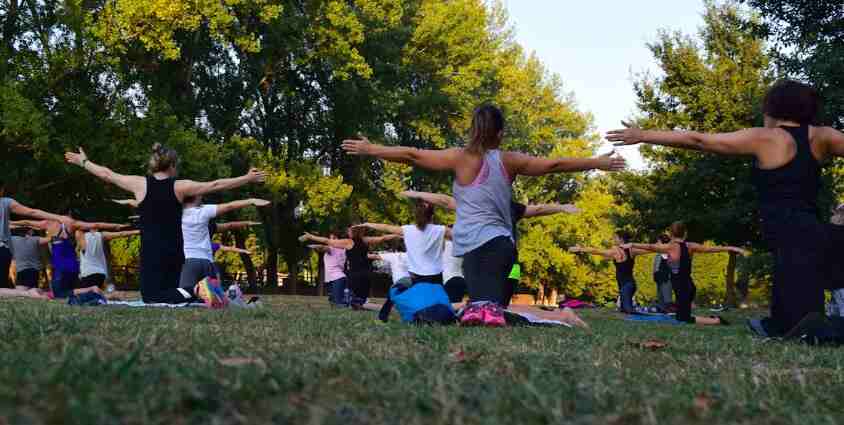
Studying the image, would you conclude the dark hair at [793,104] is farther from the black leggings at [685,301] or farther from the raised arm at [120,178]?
the black leggings at [685,301]

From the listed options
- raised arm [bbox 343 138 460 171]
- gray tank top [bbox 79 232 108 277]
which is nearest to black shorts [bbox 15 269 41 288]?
gray tank top [bbox 79 232 108 277]

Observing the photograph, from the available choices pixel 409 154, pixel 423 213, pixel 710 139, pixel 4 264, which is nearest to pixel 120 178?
pixel 423 213

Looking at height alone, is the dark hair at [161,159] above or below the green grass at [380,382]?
above

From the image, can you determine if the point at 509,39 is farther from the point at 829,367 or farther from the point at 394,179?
the point at 829,367

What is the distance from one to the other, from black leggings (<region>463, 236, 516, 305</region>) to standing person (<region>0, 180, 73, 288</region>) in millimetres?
8943

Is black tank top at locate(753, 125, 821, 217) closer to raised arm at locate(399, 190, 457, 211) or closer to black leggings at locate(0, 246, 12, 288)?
raised arm at locate(399, 190, 457, 211)

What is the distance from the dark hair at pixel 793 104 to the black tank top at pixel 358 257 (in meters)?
13.4

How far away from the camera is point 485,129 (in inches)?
343

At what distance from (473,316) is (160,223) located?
4.95 m

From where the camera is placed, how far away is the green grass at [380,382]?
2627 mm

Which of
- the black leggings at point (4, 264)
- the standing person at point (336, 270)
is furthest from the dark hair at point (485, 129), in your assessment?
the standing person at point (336, 270)

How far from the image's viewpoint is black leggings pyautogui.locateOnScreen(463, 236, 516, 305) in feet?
28.3

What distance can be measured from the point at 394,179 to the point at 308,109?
4.35 meters

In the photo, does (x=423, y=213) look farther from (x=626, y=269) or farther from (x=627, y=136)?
(x=626, y=269)
